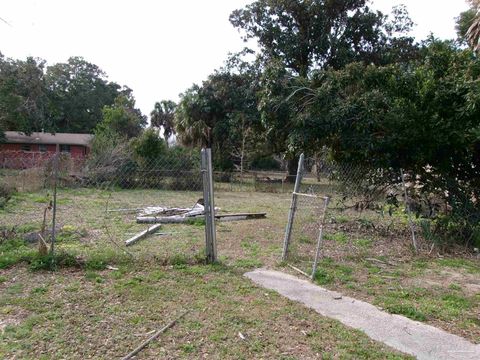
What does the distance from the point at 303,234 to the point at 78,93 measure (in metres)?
50.5

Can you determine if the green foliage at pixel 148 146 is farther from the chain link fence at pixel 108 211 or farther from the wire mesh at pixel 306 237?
the wire mesh at pixel 306 237

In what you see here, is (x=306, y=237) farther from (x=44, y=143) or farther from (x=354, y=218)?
(x=44, y=143)

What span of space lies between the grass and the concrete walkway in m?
0.18

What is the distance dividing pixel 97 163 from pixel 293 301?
678 inches

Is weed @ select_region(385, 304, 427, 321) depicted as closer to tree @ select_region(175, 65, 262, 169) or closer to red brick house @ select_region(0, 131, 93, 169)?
tree @ select_region(175, 65, 262, 169)

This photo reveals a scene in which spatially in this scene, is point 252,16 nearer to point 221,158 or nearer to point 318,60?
point 318,60

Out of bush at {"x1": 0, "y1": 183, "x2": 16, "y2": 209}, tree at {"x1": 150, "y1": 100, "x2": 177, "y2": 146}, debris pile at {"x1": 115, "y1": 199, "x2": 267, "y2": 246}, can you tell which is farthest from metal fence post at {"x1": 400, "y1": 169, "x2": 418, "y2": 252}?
tree at {"x1": 150, "y1": 100, "x2": 177, "y2": 146}

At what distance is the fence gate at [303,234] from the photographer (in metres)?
6.03

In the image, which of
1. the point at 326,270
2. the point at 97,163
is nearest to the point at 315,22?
the point at 97,163

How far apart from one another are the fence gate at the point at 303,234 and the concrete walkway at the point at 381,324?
622mm

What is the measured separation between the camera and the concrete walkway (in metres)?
3.68

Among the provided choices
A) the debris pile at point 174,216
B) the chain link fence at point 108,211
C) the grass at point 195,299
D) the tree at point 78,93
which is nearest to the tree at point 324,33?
the chain link fence at point 108,211

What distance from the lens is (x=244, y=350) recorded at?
354cm

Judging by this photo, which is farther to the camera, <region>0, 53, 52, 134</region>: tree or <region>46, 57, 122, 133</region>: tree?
<region>46, 57, 122, 133</region>: tree
